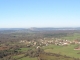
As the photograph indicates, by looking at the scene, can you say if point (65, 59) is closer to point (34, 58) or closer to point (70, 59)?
point (70, 59)

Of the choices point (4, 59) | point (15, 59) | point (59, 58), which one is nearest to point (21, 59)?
point (15, 59)

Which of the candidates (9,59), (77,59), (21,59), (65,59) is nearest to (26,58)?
(21,59)

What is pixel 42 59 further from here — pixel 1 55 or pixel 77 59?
pixel 1 55

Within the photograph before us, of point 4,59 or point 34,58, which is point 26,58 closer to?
point 34,58

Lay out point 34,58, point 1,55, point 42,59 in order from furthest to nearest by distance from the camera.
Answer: point 1,55 → point 34,58 → point 42,59

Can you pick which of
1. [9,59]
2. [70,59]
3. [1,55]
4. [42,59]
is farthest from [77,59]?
[1,55]

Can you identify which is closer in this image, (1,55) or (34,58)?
(34,58)

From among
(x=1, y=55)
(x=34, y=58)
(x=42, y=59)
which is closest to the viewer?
(x=42, y=59)

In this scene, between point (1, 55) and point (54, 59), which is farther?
point (1, 55)
